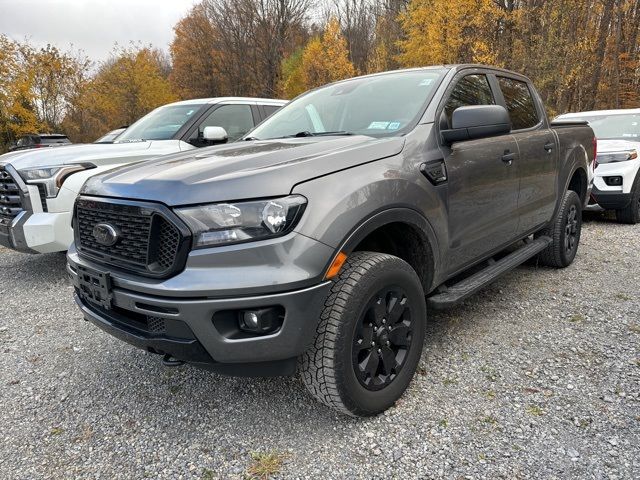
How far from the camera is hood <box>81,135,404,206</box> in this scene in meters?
1.91

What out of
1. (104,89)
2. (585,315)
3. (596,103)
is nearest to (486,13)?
(596,103)

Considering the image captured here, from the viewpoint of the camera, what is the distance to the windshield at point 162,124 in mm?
5419

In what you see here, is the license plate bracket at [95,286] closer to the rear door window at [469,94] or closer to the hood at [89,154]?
the rear door window at [469,94]

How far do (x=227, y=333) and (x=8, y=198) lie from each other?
148 inches

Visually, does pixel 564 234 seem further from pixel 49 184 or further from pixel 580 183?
pixel 49 184

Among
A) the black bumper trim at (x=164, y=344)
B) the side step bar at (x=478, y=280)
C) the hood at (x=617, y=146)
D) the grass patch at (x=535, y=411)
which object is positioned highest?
the hood at (x=617, y=146)

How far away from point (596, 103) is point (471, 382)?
66.3 feet

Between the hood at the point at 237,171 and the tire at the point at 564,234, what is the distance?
258cm

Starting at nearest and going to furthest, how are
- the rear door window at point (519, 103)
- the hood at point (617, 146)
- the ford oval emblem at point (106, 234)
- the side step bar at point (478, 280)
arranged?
the ford oval emblem at point (106, 234) → the side step bar at point (478, 280) → the rear door window at point (519, 103) → the hood at point (617, 146)

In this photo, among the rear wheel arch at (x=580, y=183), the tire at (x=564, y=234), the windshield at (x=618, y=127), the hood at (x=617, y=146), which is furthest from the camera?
the windshield at (x=618, y=127)

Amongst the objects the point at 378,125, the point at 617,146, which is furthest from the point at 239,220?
the point at 617,146

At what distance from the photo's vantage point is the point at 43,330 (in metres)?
3.61

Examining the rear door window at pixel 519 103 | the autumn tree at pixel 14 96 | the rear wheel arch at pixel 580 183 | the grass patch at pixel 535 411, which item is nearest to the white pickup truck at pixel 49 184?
the rear door window at pixel 519 103

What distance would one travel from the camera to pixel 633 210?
666 centimetres
